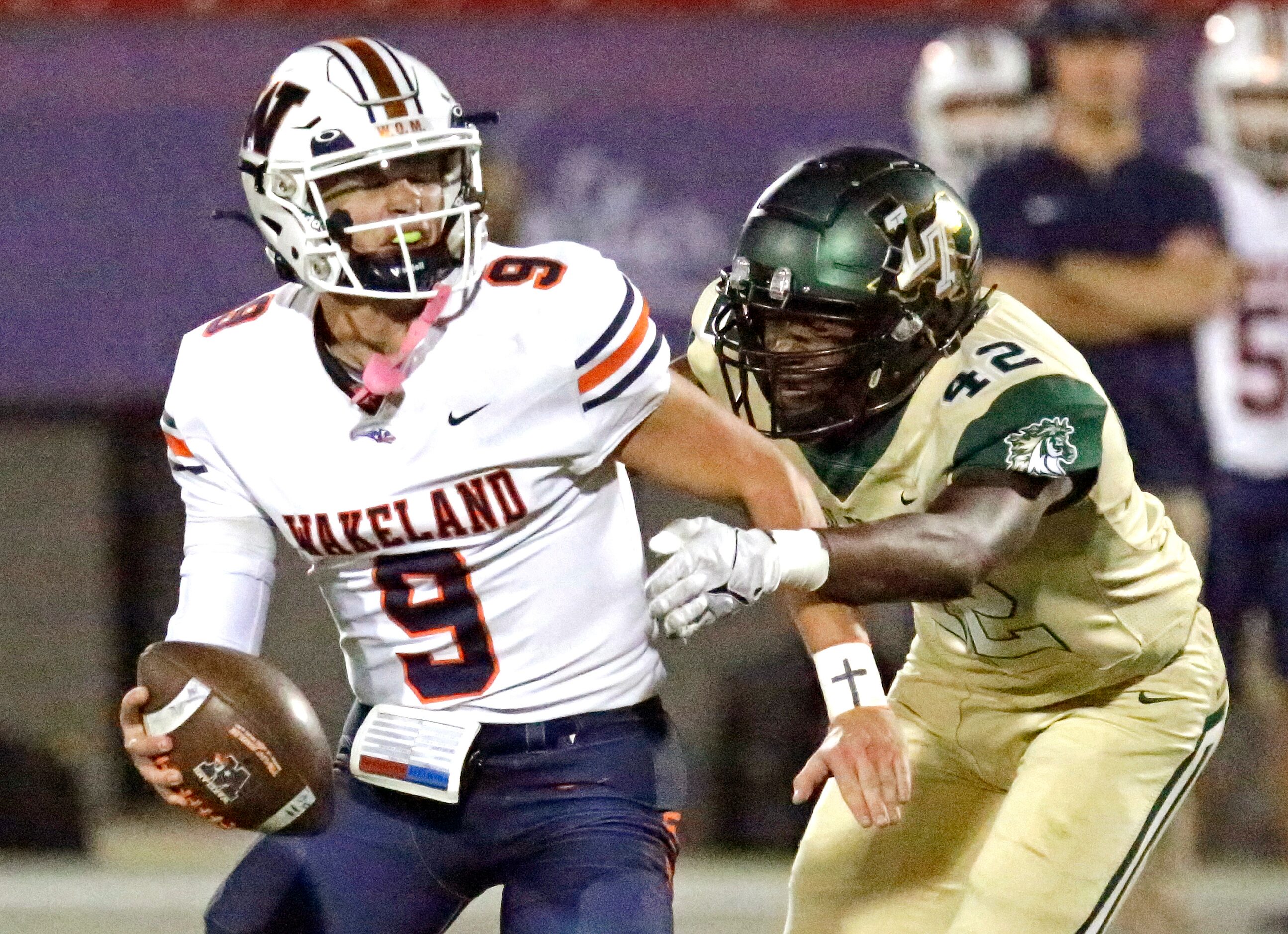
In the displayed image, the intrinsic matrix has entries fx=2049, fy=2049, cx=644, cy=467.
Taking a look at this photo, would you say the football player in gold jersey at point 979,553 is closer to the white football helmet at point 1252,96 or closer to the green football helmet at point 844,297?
the green football helmet at point 844,297

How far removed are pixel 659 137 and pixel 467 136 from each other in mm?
2361

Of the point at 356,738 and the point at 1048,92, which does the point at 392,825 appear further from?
the point at 1048,92

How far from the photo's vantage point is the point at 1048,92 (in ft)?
15.8

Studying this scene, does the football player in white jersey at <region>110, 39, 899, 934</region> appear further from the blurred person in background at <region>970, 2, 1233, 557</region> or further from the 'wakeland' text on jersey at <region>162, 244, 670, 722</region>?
the blurred person in background at <region>970, 2, 1233, 557</region>

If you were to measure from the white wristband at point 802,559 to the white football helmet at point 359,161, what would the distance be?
1.69 feet

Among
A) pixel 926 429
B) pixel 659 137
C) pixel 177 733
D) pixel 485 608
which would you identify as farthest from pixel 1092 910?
pixel 659 137

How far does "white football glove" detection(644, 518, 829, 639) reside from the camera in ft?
7.00

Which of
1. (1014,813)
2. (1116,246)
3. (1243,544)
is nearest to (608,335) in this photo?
(1014,813)

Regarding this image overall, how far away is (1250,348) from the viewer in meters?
4.63

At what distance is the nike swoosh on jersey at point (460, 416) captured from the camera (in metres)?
2.39

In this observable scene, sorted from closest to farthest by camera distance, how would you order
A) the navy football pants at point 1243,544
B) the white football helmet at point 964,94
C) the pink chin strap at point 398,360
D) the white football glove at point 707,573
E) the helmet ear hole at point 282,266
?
1. the white football glove at point 707,573
2. the pink chin strap at point 398,360
3. the helmet ear hole at point 282,266
4. the navy football pants at point 1243,544
5. the white football helmet at point 964,94

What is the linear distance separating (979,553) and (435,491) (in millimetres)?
632

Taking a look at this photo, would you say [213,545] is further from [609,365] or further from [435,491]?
[609,365]

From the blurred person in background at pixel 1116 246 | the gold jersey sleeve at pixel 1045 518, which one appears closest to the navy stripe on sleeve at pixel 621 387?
the gold jersey sleeve at pixel 1045 518
